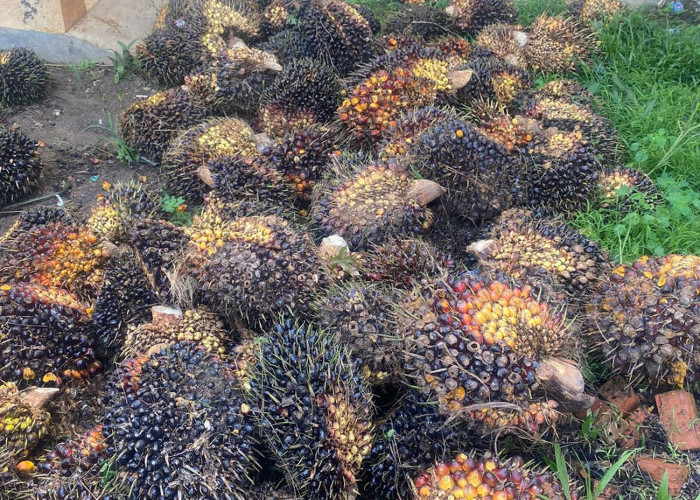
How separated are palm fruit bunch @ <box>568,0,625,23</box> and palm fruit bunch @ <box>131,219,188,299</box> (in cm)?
413

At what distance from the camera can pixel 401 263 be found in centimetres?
270

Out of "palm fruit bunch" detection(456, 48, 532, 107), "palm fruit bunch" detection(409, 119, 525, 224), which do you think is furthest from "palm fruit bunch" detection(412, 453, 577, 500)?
"palm fruit bunch" detection(456, 48, 532, 107)

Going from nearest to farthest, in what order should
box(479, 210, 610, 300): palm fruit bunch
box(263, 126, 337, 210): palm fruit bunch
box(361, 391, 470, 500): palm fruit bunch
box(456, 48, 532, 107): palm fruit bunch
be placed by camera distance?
box(361, 391, 470, 500): palm fruit bunch
box(479, 210, 610, 300): palm fruit bunch
box(263, 126, 337, 210): palm fruit bunch
box(456, 48, 532, 107): palm fruit bunch

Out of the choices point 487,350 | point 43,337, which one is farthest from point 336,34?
point 487,350

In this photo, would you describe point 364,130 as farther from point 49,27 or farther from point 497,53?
Result: point 49,27

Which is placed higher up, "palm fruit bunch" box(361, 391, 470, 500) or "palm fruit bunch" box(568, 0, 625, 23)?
"palm fruit bunch" box(568, 0, 625, 23)

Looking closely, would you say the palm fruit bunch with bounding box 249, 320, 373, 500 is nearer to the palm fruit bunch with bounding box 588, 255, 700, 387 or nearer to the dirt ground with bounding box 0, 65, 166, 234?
the palm fruit bunch with bounding box 588, 255, 700, 387

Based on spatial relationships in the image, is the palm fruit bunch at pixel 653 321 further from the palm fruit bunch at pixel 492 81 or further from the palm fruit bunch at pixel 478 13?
the palm fruit bunch at pixel 478 13

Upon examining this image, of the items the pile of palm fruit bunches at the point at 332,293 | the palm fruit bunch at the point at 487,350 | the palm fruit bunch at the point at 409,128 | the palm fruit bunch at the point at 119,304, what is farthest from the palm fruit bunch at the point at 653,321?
the palm fruit bunch at the point at 119,304

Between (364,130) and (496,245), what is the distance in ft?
4.26

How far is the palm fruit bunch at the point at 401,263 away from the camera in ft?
8.80

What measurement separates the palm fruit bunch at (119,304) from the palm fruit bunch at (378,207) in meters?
0.99

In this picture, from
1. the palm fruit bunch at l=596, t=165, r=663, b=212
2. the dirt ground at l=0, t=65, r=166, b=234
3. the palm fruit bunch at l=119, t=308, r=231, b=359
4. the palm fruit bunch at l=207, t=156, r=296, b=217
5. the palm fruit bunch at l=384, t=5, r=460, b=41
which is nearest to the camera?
the palm fruit bunch at l=119, t=308, r=231, b=359

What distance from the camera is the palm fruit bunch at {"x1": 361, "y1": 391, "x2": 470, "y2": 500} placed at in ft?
7.00
